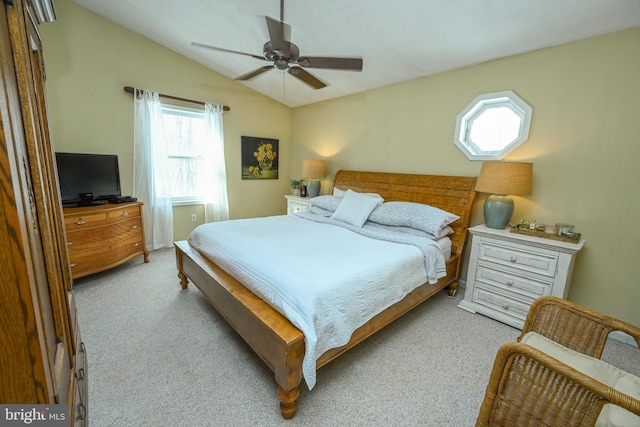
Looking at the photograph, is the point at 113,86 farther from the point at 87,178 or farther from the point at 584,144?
the point at 584,144

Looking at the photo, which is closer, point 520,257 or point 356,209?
point 520,257

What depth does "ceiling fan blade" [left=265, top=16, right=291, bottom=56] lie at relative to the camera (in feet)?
5.90

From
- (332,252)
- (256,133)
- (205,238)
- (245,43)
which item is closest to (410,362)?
(332,252)

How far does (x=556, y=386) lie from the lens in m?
0.96

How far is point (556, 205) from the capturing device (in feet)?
7.88

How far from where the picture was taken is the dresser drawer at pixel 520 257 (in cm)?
210

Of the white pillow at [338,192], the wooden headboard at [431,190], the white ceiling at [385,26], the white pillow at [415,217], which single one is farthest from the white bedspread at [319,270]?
the white ceiling at [385,26]

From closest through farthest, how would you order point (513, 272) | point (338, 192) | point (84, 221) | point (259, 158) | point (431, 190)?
point (513, 272)
point (84, 221)
point (431, 190)
point (338, 192)
point (259, 158)

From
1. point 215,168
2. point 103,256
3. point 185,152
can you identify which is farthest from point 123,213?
point 215,168

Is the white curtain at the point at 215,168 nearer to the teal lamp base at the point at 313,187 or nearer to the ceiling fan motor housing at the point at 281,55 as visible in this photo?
the teal lamp base at the point at 313,187

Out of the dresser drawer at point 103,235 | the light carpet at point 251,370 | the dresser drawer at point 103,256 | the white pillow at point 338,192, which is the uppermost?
the white pillow at point 338,192

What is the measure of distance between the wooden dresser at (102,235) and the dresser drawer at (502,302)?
12.5 ft

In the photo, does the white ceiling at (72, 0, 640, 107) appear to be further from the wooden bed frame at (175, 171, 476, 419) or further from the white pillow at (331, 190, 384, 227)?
the white pillow at (331, 190, 384, 227)

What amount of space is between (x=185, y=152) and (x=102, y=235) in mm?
1722
